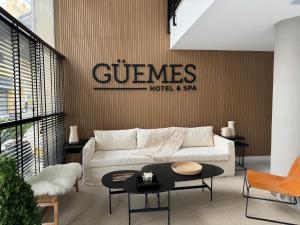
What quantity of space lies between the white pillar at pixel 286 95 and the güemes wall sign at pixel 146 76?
1.95 m

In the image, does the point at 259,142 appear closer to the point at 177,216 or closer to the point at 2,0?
the point at 177,216

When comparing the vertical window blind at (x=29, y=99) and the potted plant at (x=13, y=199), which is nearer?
the potted plant at (x=13, y=199)

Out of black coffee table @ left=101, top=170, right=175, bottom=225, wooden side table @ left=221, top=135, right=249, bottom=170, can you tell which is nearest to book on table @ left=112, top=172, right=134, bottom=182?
black coffee table @ left=101, top=170, right=175, bottom=225

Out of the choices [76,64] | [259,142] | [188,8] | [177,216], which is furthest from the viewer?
[259,142]

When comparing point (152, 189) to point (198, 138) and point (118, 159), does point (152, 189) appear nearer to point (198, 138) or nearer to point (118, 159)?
point (118, 159)

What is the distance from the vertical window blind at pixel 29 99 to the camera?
2.37 meters

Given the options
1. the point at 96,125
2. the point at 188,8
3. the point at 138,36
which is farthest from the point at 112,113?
the point at 188,8

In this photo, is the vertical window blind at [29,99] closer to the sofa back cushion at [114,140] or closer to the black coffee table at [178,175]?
the sofa back cushion at [114,140]

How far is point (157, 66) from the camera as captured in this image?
189 inches

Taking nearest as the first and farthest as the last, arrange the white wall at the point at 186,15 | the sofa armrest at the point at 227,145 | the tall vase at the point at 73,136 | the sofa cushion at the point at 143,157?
1. the white wall at the point at 186,15
2. the sofa cushion at the point at 143,157
3. the sofa armrest at the point at 227,145
4. the tall vase at the point at 73,136

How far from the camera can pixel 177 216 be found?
2777 millimetres

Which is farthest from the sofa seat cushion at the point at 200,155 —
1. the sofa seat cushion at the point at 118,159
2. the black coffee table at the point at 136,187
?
the black coffee table at the point at 136,187

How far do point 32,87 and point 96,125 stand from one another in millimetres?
1791

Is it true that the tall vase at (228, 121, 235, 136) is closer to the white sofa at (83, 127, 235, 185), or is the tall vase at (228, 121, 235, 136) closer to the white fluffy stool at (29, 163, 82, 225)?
the white sofa at (83, 127, 235, 185)
